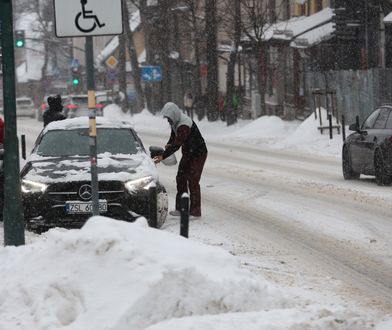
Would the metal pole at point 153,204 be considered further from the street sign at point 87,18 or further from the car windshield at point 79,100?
the car windshield at point 79,100

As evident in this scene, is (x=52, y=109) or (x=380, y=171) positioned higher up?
(x=52, y=109)

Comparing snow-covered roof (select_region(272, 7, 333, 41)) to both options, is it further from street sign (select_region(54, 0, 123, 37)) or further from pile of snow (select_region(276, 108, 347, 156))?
street sign (select_region(54, 0, 123, 37))

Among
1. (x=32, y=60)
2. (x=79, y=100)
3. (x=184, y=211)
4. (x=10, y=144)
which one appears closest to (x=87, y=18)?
(x=10, y=144)

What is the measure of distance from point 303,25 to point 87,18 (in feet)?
124

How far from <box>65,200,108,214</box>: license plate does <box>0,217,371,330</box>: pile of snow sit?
4.18 m

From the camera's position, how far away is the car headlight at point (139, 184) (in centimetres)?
1234

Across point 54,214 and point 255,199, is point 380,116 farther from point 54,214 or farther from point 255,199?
point 54,214

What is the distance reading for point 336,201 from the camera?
52.4 feet

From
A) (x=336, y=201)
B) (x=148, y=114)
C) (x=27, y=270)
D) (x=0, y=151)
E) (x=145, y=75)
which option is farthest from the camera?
(x=148, y=114)

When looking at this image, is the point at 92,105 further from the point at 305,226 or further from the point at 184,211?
the point at 305,226

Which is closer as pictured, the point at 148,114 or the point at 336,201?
the point at 336,201

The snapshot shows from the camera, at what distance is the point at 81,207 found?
12.2 m

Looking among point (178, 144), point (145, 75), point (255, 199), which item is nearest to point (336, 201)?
point (255, 199)

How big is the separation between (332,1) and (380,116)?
27.1 m
